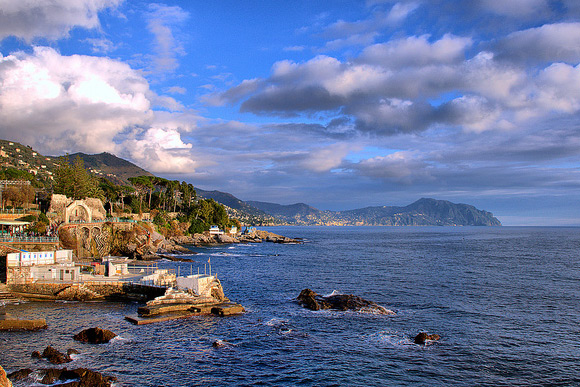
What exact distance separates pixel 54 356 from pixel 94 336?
4.57 m

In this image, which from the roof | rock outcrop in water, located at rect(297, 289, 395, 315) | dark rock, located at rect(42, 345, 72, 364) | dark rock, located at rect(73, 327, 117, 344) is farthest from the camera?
the roof

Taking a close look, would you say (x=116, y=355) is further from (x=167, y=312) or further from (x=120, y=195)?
(x=120, y=195)

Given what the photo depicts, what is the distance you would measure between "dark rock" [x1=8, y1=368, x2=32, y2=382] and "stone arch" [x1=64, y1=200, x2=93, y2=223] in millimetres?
63891

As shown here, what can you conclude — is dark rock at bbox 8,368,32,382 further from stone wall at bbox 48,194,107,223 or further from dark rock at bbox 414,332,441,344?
stone wall at bbox 48,194,107,223

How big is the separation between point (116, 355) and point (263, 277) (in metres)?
38.6

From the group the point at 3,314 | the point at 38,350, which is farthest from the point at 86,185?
the point at 38,350

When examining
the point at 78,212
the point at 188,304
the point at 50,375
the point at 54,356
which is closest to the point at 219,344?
the point at 188,304

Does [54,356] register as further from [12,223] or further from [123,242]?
[123,242]

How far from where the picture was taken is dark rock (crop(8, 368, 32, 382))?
70.7 ft

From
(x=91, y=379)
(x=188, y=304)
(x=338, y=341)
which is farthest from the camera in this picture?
(x=188, y=304)

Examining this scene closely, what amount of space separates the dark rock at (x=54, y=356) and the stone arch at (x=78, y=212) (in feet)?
200

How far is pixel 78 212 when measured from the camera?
83.2 m

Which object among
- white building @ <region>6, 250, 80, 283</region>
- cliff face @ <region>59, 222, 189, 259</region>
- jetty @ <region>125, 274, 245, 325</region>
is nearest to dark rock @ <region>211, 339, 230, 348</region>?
jetty @ <region>125, 274, 245, 325</region>

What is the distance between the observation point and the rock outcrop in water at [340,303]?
133 feet
